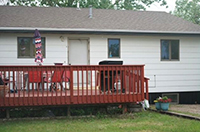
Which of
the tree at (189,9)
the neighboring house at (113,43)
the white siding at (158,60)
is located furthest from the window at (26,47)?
the tree at (189,9)

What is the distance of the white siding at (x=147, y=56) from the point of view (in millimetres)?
10664

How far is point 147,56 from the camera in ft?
38.8

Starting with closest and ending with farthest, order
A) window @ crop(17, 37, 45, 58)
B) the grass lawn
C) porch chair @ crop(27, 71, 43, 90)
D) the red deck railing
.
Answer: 1. the grass lawn
2. the red deck railing
3. porch chair @ crop(27, 71, 43, 90)
4. window @ crop(17, 37, 45, 58)

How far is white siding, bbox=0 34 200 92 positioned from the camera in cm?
1066

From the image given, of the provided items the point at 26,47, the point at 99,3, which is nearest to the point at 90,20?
the point at 26,47

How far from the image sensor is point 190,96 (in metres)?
12.3

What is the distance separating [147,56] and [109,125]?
5446 millimetres

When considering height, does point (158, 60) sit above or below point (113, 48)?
below

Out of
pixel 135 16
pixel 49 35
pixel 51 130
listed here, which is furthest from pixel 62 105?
pixel 135 16

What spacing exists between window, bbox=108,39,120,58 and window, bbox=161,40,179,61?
197cm

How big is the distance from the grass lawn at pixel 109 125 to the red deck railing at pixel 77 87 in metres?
0.53

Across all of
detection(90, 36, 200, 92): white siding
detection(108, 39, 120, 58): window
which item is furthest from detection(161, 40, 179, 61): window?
detection(108, 39, 120, 58): window

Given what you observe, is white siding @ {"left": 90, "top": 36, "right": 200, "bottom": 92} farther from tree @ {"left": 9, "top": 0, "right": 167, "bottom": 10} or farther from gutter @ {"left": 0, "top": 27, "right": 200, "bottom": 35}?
tree @ {"left": 9, "top": 0, "right": 167, "bottom": 10}

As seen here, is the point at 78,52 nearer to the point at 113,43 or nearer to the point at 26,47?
the point at 113,43
